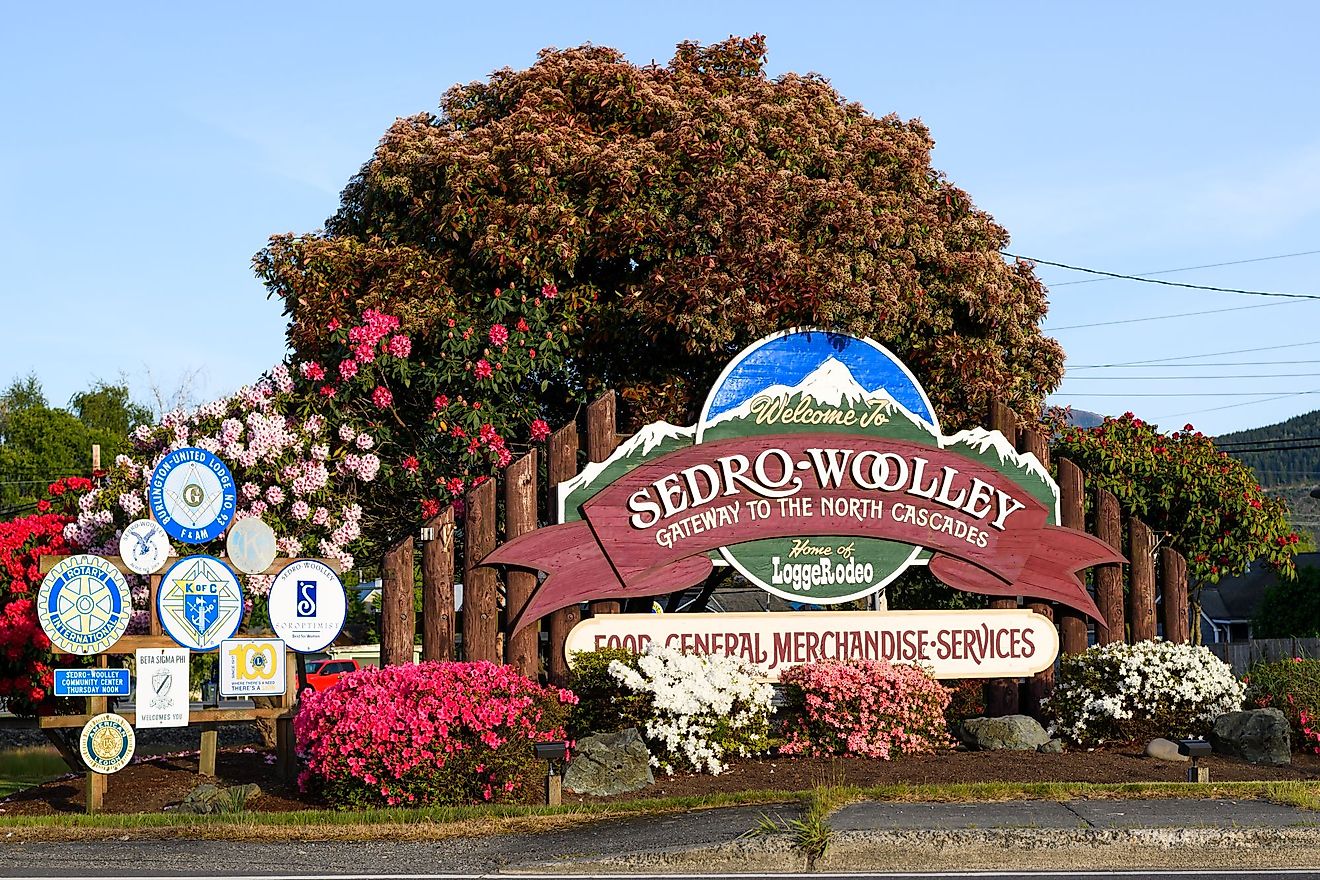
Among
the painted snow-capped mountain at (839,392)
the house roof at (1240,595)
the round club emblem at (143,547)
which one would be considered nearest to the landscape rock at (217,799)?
the round club emblem at (143,547)

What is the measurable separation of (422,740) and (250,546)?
11.6ft

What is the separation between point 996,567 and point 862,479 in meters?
1.91

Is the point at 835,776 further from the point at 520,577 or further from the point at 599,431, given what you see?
the point at 599,431

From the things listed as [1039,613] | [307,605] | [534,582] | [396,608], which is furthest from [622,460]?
[1039,613]

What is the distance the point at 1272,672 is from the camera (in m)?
16.0

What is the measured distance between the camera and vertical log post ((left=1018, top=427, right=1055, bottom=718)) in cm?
1644

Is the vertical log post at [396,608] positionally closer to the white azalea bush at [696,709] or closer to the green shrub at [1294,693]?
the white azalea bush at [696,709]

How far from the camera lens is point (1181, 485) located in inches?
875

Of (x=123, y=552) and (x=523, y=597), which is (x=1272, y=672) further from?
(x=123, y=552)

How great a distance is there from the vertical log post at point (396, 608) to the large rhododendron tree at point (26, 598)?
5.18 metres

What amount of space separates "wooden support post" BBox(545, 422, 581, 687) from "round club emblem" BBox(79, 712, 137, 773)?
4381 millimetres

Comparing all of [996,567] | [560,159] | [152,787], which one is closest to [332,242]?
[560,159]

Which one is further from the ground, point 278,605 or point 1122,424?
point 1122,424

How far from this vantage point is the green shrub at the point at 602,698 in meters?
14.2
